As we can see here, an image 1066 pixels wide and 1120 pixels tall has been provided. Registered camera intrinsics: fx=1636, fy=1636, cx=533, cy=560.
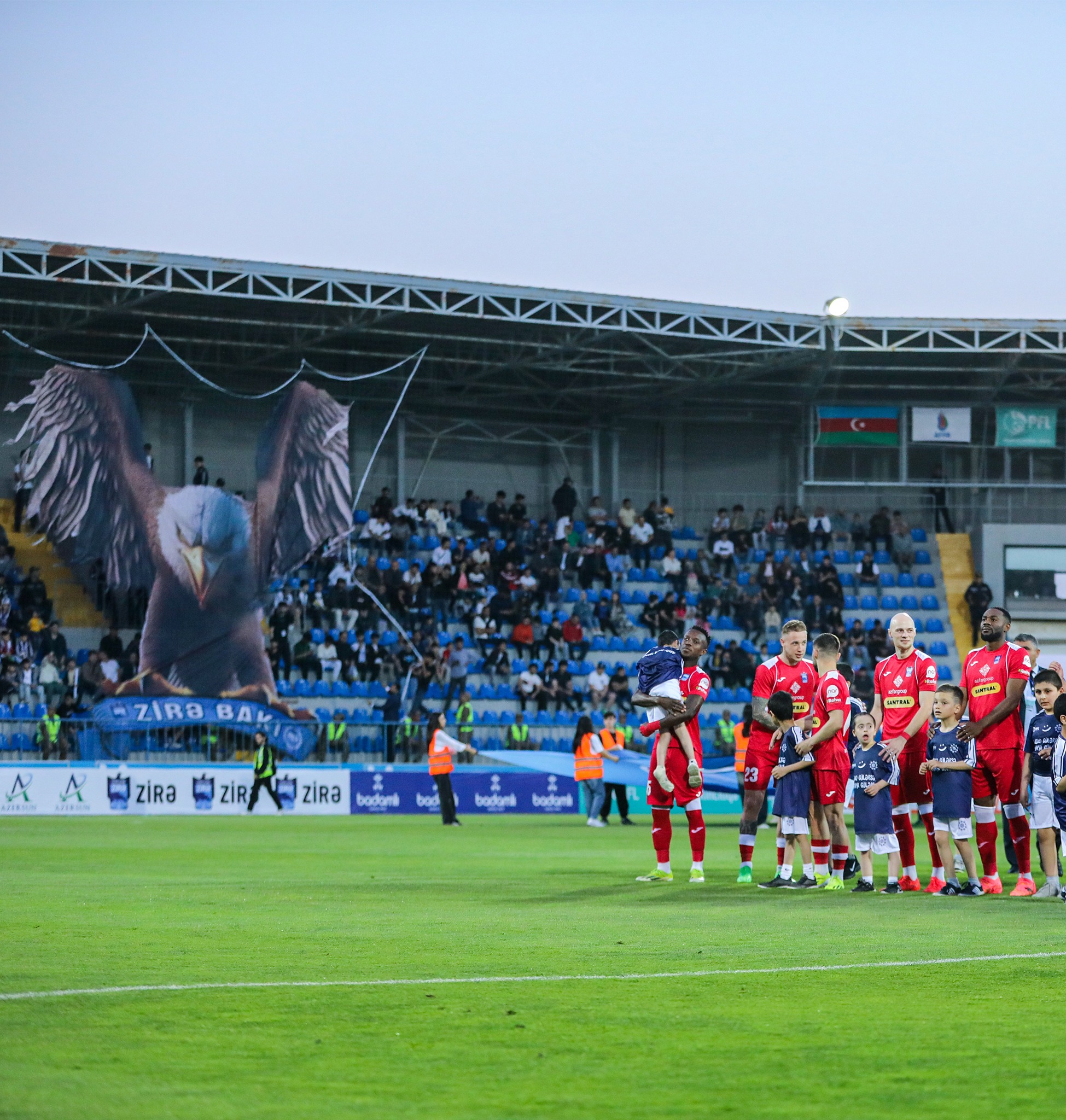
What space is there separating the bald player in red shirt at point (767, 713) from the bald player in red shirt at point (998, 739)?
1362 millimetres

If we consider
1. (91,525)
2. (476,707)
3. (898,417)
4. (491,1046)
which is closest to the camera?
(491,1046)

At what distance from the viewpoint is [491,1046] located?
573 centimetres

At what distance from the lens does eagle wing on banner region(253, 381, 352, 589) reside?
1321 inches

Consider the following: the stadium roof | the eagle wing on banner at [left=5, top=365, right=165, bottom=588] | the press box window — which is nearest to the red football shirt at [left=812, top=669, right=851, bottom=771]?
the eagle wing on banner at [left=5, top=365, right=165, bottom=588]

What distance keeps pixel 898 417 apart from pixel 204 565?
21.8 m

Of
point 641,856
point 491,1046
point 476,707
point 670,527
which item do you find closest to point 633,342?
point 670,527

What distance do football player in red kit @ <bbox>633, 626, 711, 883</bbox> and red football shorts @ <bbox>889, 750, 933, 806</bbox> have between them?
1652mm

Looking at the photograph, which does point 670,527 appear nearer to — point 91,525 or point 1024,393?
point 1024,393

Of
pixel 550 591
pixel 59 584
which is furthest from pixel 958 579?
pixel 59 584

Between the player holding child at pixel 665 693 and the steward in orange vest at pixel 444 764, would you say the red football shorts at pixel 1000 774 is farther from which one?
the steward in orange vest at pixel 444 764

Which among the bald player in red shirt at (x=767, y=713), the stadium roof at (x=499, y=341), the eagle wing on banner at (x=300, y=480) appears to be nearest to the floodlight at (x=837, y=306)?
the stadium roof at (x=499, y=341)

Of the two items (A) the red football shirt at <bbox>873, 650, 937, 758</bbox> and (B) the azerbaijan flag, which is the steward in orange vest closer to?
(A) the red football shirt at <bbox>873, 650, 937, 758</bbox>

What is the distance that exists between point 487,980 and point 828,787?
6.78m

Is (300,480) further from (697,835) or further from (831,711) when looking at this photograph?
(831,711)
